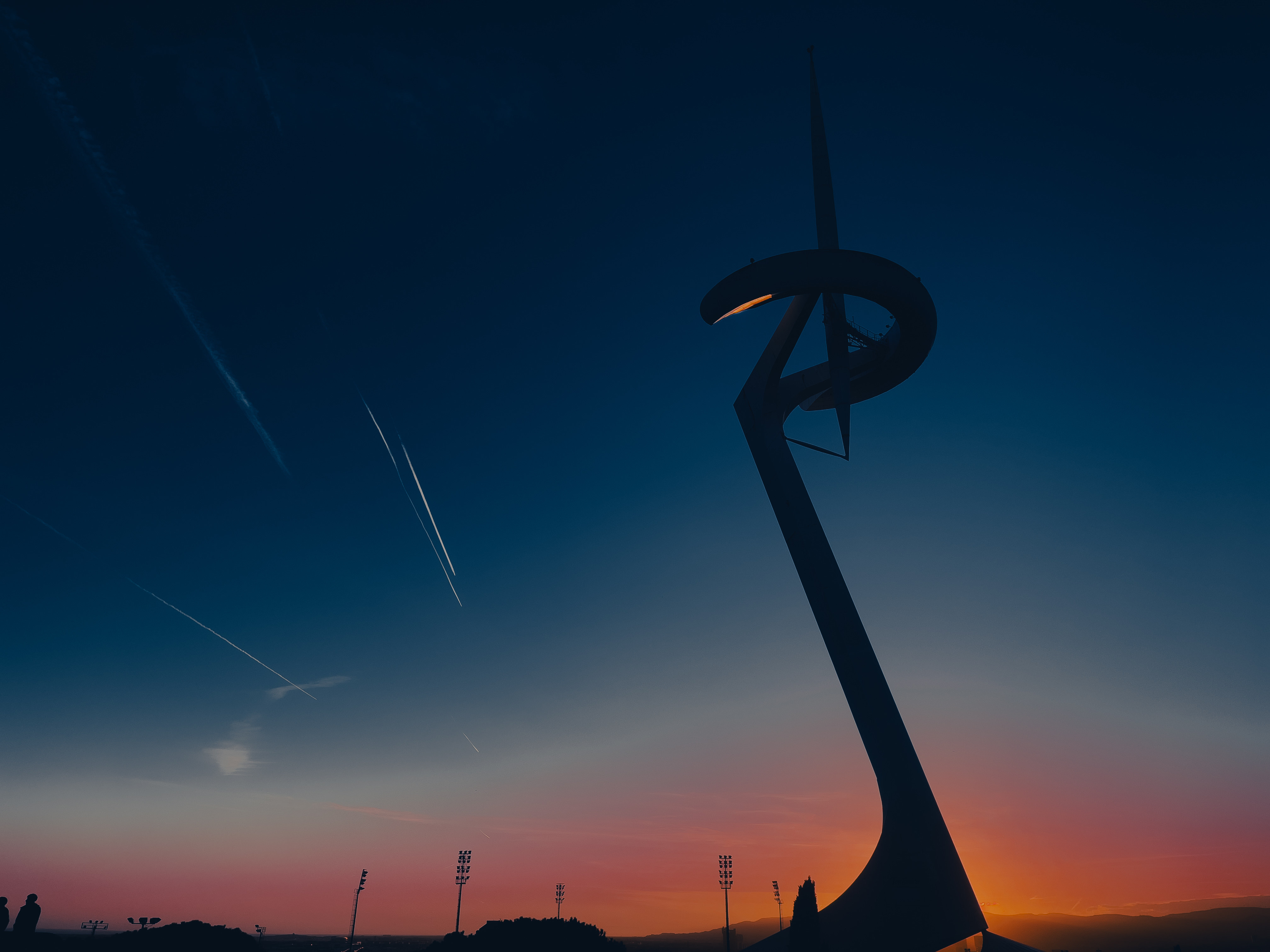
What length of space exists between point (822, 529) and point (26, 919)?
30353 mm

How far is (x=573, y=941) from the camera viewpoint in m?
39.2

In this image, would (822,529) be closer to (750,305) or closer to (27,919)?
(750,305)

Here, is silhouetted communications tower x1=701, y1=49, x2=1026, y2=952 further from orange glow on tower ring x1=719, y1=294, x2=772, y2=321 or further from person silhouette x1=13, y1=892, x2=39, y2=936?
person silhouette x1=13, y1=892, x2=39, y2=936

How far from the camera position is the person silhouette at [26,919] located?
1956 centimetres

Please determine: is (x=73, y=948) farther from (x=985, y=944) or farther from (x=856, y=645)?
(x=985, y=944)

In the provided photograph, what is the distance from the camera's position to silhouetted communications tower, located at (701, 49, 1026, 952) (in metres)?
24.2

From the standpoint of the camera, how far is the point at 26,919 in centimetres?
1978

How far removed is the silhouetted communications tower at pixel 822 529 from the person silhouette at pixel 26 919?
24.1m

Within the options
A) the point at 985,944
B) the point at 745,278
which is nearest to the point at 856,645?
the point at 985,944

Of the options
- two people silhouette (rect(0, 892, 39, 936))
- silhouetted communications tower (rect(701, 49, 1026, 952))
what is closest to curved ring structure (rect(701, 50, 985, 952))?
silhouetted communications tower (rect(701, 49, 1026, 952))

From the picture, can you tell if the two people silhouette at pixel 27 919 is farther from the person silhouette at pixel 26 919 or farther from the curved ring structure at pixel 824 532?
the curved ring structure at pixel 824 532

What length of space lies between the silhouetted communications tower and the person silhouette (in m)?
24.1

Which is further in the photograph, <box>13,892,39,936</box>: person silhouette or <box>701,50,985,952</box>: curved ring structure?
<box>701,50,985,952</box>: curved ring structure

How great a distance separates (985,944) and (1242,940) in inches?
9603
